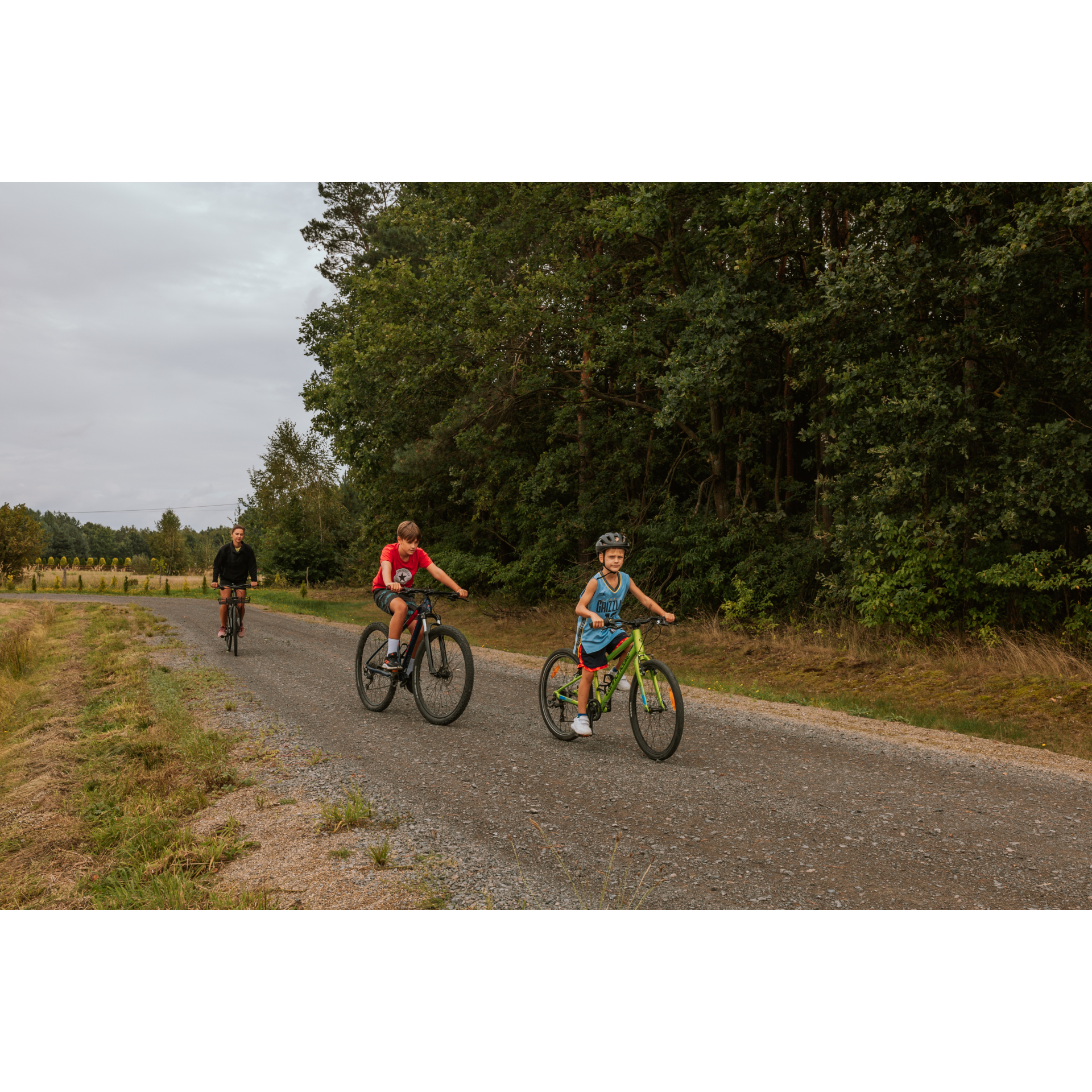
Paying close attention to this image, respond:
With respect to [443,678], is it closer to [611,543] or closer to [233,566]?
[611,543]

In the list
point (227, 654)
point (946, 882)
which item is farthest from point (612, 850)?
point (227, 654)

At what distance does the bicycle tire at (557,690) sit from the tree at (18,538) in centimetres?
1970

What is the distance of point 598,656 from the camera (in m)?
6.53

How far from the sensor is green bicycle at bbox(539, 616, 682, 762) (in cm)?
611

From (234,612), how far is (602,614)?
8.53 meters

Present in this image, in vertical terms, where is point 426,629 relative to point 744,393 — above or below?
below

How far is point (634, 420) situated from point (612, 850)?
1462 centimetres

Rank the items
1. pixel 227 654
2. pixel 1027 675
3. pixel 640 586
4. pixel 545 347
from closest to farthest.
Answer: pixel 1027 675
pixel 227 654
pixel 640 586
pixel 545 347

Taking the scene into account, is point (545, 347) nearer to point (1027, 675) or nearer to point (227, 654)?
point (227, 654)

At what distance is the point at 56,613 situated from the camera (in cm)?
2392

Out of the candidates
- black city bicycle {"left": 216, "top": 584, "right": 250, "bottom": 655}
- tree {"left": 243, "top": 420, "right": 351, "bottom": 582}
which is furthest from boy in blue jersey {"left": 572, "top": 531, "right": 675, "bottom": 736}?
tree {"left": 243, "top": 420, "right": 351, "bottom": 582}

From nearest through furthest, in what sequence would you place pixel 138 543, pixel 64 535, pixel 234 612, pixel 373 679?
pixel 373 679, pixel 234 612, pixel 64 535, pixel 138 543

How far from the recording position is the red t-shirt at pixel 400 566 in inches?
307

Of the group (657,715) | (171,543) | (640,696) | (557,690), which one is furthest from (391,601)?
(171,543)
